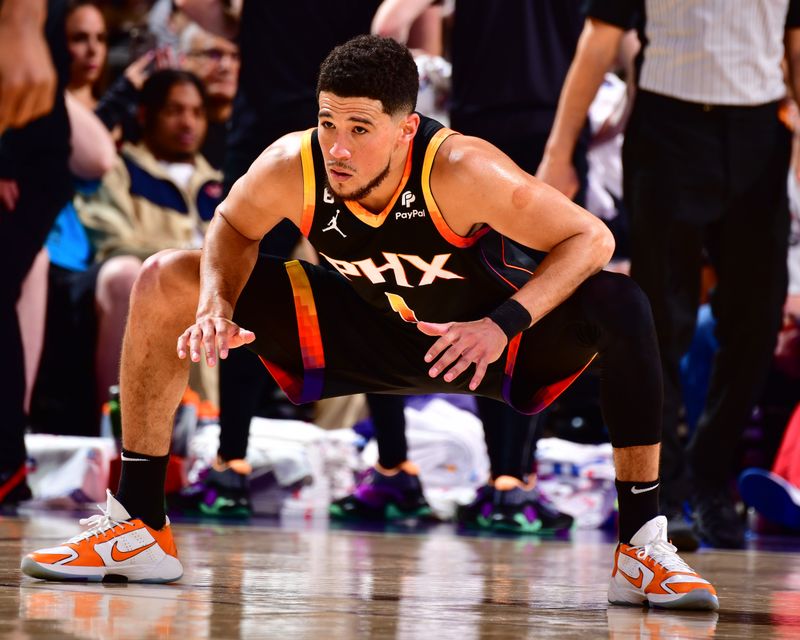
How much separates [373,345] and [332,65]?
619 mm

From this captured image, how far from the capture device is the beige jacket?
632 cm

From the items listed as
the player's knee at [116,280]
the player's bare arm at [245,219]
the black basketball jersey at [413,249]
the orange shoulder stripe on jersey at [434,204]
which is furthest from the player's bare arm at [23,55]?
the orange shoulder stripe on jersey at [434,204]

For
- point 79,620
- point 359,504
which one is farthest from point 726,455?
point 79,620

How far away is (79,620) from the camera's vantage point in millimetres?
1930

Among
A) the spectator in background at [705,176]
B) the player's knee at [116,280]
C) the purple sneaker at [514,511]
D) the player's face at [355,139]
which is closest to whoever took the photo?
the player's face at [355,139]

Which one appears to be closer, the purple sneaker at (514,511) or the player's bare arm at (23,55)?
the player's bare arm at (23,55)

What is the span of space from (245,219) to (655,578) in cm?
116

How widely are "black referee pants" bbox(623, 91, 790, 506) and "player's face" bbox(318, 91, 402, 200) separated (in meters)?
1.54

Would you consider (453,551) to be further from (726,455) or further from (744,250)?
(744,250)

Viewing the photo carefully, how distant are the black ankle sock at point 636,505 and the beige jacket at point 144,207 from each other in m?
3.82

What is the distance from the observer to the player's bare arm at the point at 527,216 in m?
2.62

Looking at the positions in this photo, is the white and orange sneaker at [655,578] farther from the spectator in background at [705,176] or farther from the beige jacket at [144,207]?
the beige jacket at [144,207]

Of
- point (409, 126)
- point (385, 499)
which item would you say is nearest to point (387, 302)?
point (409, 126)

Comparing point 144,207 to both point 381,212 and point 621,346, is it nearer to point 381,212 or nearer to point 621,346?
point 381,212
